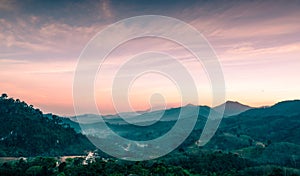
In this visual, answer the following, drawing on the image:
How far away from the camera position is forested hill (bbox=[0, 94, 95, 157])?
14262 centimetres

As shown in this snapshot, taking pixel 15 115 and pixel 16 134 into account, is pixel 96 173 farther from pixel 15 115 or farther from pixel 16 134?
pixel 15 115

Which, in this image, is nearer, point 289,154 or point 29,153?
point 29,153

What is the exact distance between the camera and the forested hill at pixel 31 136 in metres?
143

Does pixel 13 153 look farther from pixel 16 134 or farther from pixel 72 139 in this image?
pixel 72 139

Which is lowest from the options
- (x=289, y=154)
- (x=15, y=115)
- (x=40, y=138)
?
(x=289, y=154)

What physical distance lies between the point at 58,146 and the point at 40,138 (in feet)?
29.7

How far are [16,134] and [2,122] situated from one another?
48.8 feet

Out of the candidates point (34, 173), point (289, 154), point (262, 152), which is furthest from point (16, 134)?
point (289, 154)

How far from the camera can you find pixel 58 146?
15125 cm

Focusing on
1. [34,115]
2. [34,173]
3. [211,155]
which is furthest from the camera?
[34,115]

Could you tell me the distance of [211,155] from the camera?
409 ft

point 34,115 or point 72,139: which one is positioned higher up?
point 34,115

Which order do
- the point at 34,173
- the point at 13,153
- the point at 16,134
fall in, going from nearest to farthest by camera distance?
the point at 34,173 < the point at 13,153 < the point at 16,134

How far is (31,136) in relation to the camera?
488 ft
